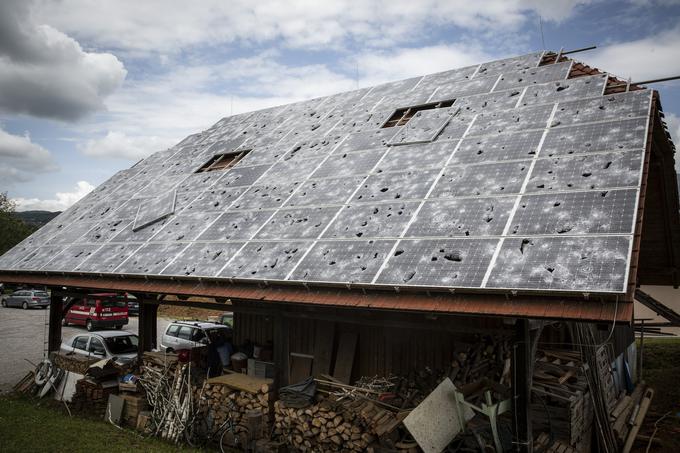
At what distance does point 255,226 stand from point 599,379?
8.34m

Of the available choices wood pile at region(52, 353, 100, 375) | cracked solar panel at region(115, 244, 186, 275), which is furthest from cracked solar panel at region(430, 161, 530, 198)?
wood pile at region(52, 353, 100, 375)

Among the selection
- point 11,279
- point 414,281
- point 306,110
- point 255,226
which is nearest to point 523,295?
point 414,281

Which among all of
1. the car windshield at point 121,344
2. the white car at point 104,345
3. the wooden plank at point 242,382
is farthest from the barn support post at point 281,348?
the car windshield at point 121,344

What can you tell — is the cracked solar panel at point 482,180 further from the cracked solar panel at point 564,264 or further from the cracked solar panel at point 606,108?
the cracked solar panel at point 606,108

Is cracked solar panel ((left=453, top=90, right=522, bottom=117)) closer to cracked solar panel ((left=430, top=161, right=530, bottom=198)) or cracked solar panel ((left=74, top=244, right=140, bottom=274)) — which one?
cracked solar panel ((left=430, top=161, right=530, bottom=198))

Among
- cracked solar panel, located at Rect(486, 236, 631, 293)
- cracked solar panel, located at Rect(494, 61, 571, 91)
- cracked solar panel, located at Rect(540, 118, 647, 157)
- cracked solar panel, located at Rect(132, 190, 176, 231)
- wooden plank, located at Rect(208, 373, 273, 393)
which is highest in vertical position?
cracked solar panel, located at Rect(494, 61, 571, 91)

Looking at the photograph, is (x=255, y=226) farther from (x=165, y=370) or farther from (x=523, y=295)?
(x=523, y=295)

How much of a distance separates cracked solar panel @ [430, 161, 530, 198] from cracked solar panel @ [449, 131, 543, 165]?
10.8 inches

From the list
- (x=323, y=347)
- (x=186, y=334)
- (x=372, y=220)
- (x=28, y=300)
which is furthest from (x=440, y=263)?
(x=28, y=300)

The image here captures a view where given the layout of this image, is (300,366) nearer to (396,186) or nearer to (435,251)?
(396,186)

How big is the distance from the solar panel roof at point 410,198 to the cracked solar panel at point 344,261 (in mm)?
30

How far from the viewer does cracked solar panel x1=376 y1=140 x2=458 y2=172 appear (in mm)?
10398

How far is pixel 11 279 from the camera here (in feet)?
47.2

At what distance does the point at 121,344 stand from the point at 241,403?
28.0ft
